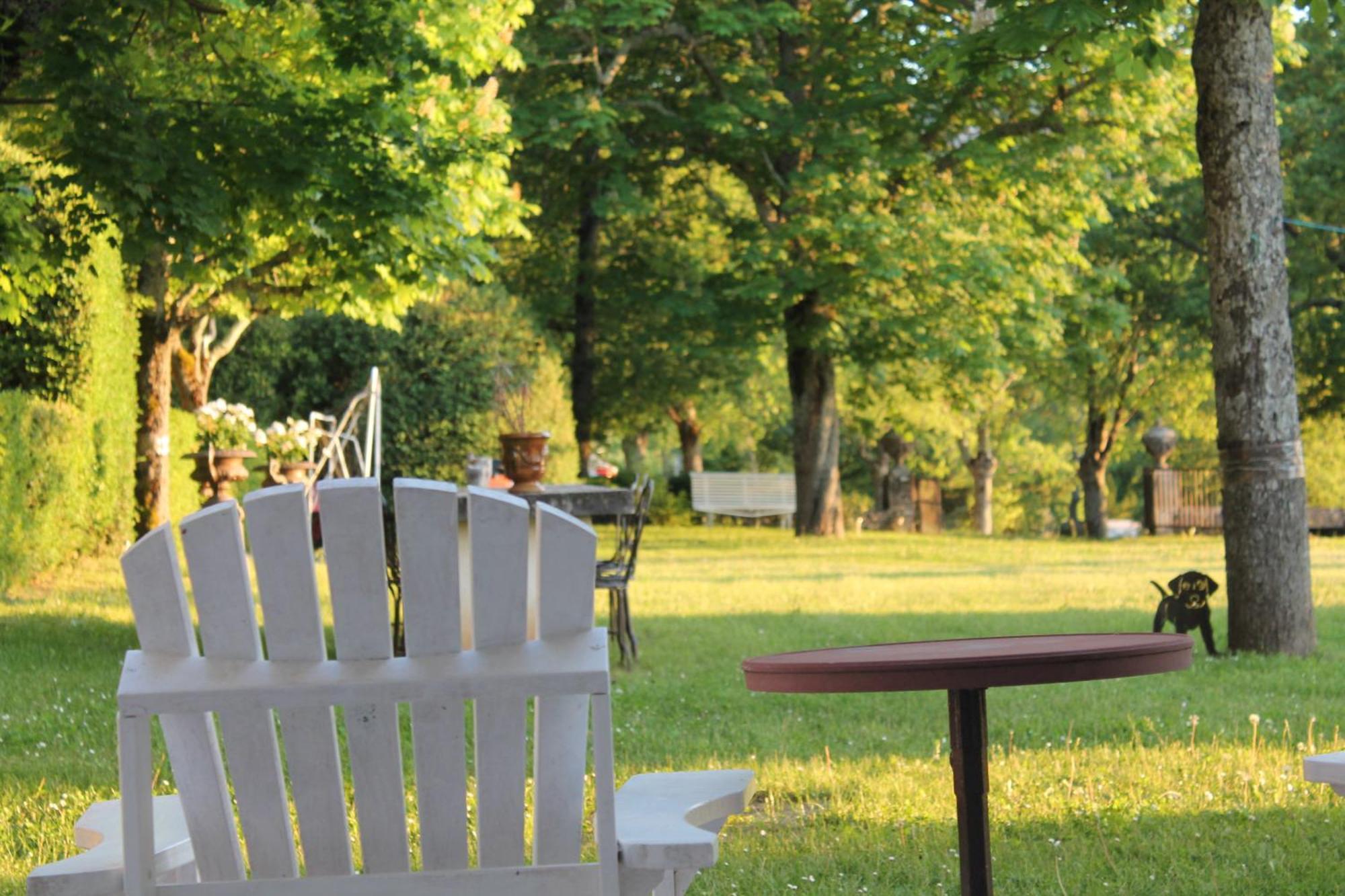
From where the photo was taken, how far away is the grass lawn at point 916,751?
4211 mm

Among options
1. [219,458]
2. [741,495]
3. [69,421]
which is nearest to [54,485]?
[69,421]

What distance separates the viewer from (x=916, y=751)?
238 inches

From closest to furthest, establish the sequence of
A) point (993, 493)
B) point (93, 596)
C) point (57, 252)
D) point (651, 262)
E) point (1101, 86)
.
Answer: point (57, 252) → point (93, 596) → point (1101, 86) → point (651, 262) → point (993, 493)

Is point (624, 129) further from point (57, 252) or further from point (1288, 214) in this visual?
point (57, 252)

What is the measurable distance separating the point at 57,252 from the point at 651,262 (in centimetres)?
1591

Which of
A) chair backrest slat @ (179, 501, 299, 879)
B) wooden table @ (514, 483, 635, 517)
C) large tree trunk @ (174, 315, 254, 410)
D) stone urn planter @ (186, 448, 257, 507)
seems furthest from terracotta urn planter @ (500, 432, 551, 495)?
large tree trunk @ (174, 315, 254, 410)

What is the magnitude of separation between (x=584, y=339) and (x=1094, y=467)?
38.8 ft

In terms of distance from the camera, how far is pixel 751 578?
51.0ft

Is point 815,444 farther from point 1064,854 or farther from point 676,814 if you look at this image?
point 676,814

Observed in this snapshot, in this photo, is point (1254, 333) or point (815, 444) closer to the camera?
point (1254, 333)

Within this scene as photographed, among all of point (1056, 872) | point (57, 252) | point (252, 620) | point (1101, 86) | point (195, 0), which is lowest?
point (1056, 872)

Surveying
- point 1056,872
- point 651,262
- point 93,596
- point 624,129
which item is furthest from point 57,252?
point 651,262

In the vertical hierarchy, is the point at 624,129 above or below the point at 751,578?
above

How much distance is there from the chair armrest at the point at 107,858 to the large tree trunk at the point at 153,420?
12452mm
